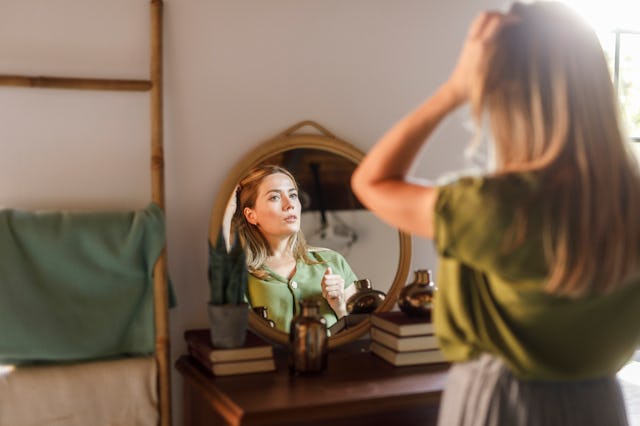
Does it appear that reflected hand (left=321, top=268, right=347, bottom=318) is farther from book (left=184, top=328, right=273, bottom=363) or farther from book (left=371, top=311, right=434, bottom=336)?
book (left=184, top=328, right=273, bottom=363)

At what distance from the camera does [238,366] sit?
1.58 metres

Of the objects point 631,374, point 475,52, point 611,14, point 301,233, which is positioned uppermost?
point 611,14

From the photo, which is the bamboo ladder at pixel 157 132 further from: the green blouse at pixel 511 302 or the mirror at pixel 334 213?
the green blouse at pixel 511 302

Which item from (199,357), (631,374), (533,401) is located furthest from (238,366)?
(631,374)

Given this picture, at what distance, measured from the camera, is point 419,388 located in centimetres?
153

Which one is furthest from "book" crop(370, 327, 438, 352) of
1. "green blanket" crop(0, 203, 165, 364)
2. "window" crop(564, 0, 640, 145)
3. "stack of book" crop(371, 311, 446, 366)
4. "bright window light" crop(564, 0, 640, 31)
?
"bright window light" crop(564, 0, 640, 31)

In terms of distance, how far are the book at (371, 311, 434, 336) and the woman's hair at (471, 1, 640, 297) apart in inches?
26.5

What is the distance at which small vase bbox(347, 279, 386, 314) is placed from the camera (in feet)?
6.16

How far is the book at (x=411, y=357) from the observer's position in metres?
1.69

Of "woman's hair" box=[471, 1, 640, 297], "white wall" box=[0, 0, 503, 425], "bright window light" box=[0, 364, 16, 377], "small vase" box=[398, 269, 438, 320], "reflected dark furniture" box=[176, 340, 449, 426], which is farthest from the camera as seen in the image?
"small vase" box=[398, 269, 438, 320]

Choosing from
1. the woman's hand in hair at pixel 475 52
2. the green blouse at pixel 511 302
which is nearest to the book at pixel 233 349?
the green blouse at pixel 511 302

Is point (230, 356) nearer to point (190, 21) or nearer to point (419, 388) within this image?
point (419, 388)

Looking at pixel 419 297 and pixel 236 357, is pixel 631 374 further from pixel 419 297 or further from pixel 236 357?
pixel 236 357

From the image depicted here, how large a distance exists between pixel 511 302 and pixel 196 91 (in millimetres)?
961
